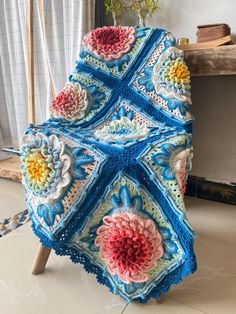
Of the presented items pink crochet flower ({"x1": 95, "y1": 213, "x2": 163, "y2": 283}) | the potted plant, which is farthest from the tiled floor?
the potted plant

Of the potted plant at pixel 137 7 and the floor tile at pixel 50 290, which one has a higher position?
the potted plant at pixel 137 7

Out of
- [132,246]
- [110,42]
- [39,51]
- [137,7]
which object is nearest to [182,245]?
[132,246]

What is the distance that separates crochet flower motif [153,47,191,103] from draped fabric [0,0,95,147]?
488mm

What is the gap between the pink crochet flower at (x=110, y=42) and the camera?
1060mm

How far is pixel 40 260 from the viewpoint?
0.92 metres

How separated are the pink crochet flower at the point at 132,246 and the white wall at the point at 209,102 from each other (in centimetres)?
81

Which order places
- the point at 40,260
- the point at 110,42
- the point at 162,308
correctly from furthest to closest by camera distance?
the point at 110,42, the point at 40,260, the point at 162,308

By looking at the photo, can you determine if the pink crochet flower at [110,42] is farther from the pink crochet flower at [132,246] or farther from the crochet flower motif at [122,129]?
the pink crochet flower at [132,246]

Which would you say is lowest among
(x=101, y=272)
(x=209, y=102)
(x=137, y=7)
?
(x=101, y=272)

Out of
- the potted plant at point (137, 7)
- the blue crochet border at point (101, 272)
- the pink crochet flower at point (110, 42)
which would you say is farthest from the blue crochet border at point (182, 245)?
the potted plant at point (137, 7)

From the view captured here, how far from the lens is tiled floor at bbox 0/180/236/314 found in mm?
801

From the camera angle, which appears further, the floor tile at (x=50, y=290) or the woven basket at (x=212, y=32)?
the woven basket at (x=212, y=32)

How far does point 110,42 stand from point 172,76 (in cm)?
29

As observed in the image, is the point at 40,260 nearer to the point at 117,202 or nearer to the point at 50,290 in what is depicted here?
the point at 50,290
